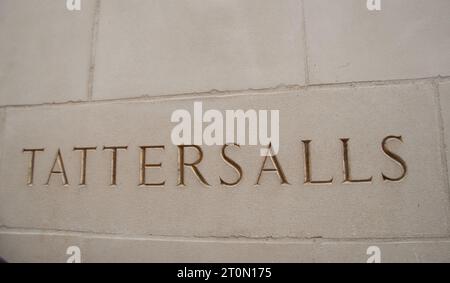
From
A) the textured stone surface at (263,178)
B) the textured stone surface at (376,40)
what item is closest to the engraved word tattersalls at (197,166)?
the textured stone surface at (263,178)

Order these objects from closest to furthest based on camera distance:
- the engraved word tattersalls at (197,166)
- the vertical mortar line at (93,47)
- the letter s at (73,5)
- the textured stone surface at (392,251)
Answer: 1. the textured stone surface at (392,251)
2. the engraved word tattersalls at (197,166)
3. the vertical mortar line at (93,47)
4. the letter s at (73,5)

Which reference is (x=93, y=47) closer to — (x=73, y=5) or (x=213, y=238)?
(x=73, y=5)

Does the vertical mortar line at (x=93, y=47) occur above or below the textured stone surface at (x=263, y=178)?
above

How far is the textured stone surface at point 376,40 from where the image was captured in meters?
2.07

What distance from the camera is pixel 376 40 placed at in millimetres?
2135

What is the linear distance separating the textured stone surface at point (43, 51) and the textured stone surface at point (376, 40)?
164 centimetres

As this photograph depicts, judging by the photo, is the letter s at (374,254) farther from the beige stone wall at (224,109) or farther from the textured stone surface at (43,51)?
the textured stone surface at (43,51)

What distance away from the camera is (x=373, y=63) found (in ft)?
6.95

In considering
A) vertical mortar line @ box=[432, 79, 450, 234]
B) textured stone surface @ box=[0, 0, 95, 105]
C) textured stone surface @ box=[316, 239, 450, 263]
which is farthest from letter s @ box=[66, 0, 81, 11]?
vertical mortar line @ box=[432, 79, 450, 234]

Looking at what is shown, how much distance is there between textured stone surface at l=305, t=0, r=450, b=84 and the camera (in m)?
2.07

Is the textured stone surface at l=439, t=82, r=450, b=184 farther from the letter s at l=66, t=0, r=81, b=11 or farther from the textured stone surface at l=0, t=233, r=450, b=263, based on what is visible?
the letter s at l=66, t=0, r=81, b=11
